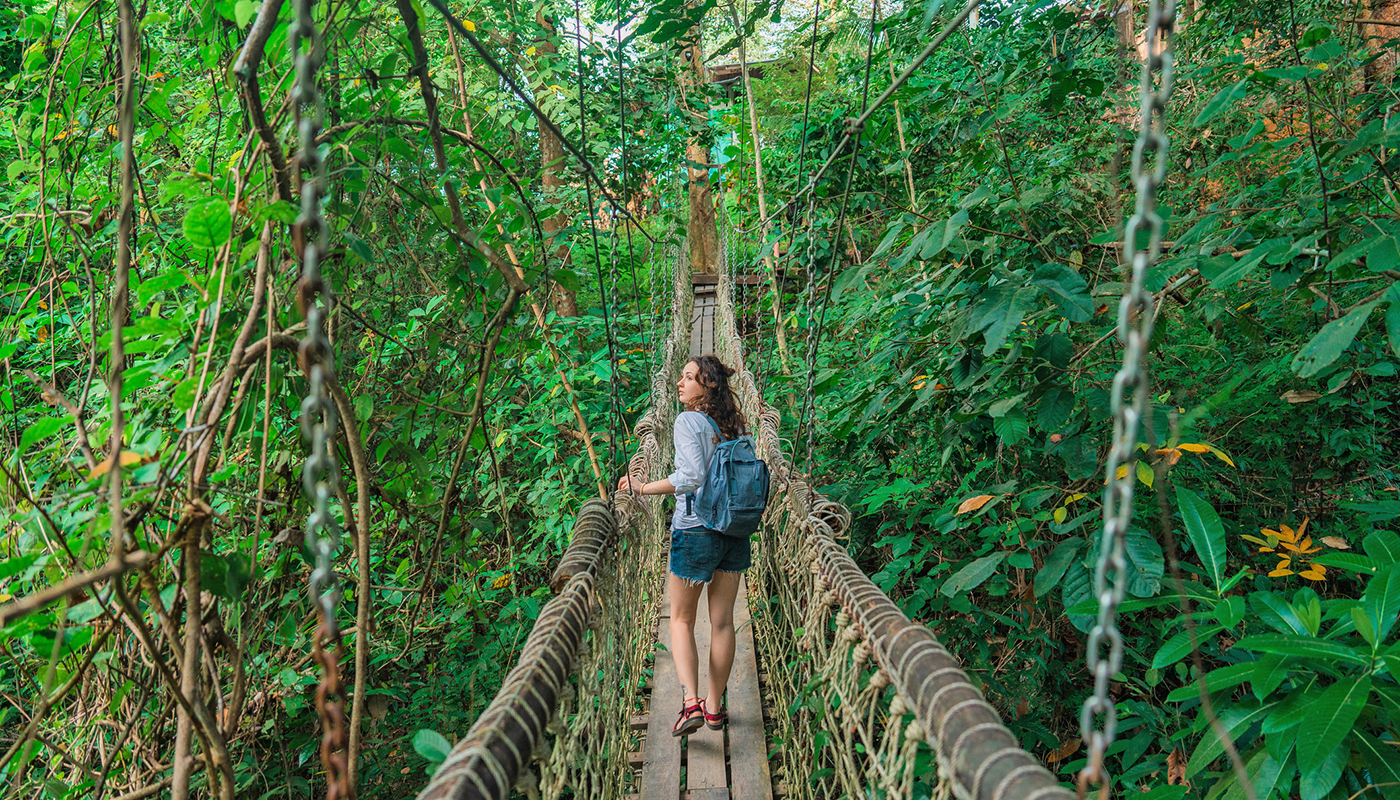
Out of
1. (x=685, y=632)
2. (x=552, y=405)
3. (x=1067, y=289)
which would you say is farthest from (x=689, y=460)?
(x=552, y=405)

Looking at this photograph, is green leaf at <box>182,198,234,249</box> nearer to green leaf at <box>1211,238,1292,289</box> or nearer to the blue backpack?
the blue backpack

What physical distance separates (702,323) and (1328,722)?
668 cm

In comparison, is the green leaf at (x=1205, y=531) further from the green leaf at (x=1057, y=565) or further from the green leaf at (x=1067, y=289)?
the green leaf at (x=1067, y=289)

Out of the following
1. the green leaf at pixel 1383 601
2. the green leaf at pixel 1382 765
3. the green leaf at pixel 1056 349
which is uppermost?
the green leaf at pixel 1056 349

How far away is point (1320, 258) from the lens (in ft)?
4.08

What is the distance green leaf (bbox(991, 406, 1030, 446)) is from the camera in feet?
4.42

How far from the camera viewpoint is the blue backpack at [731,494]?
174 cm

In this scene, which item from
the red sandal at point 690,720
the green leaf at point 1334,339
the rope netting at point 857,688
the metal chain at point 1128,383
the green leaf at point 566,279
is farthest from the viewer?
the red sandal at point 690,720

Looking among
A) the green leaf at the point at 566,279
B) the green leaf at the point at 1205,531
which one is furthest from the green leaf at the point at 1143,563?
the green leaf at the point at 566,279

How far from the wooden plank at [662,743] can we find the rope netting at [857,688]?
0.24m

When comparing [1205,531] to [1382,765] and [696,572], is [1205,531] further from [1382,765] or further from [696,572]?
[696,572]

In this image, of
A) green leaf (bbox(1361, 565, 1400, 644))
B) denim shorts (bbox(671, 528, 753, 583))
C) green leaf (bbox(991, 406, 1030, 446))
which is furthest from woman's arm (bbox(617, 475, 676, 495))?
green leaf (bbox(1361, 565, 1400, 644))

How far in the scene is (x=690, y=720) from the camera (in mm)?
1724

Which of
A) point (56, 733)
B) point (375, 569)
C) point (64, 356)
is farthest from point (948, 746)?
point (64, 356)
